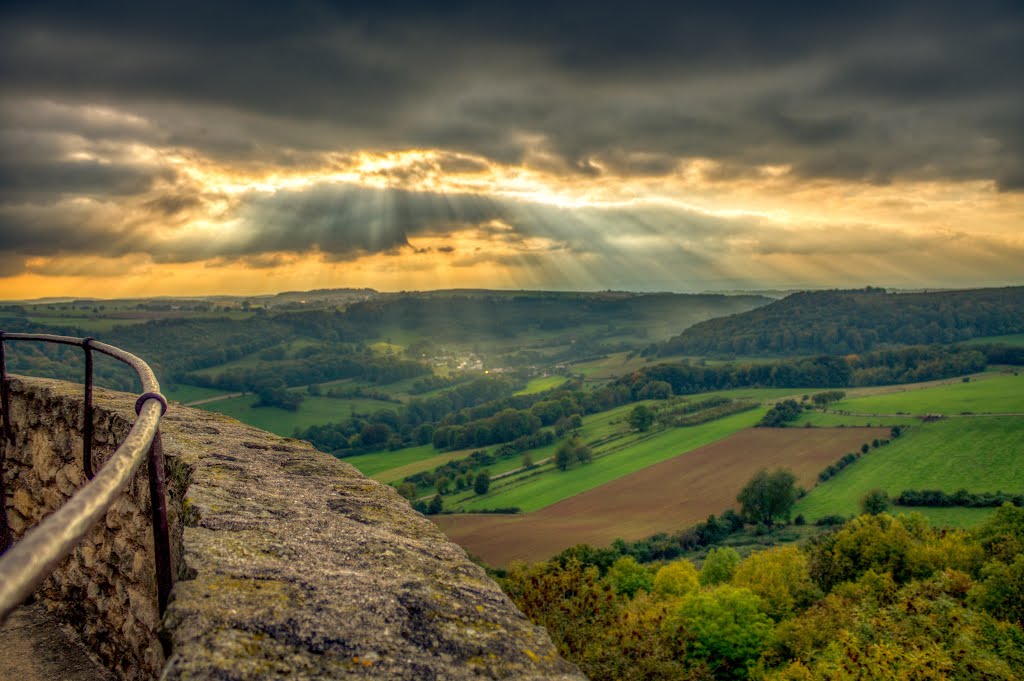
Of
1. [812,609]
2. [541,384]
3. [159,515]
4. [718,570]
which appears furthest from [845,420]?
[159,515]

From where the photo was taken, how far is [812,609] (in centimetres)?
3466

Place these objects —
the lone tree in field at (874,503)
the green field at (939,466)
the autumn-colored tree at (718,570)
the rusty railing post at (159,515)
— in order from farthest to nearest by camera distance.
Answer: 1. the green field at (939,466)
2. the lone tree in field at (874,503)
3. the autumn-colored tree at (718,570)
4. the rusty railing post at (159,515)

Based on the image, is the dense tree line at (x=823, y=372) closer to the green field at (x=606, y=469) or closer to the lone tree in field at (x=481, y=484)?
the green field at (x=606, y=469)

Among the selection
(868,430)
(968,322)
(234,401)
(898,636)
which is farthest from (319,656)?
(968,322)

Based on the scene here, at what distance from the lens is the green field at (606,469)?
75812 millimetres

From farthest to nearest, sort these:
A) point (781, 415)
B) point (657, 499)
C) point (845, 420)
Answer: point (781, 415), point (845, 420), point (657, 499)

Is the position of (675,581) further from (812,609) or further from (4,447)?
(4,447)

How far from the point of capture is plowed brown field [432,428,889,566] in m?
57.9

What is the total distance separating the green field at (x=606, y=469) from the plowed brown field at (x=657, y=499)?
2.51 meters

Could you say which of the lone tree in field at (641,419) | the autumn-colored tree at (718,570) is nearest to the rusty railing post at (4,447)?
the autumn-colored tree at (718,570)

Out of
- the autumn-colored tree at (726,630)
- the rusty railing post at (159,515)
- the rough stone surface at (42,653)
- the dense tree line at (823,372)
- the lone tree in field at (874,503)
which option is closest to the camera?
the rusty railing post at (159,515)

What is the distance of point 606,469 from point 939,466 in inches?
1484

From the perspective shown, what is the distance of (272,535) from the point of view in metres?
4.78

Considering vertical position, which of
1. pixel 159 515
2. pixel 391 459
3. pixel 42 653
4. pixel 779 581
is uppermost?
pixel 159 515
